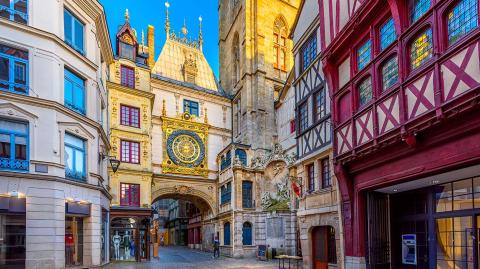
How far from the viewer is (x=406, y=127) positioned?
24.1 feet

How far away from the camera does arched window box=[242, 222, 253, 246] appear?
25891mm

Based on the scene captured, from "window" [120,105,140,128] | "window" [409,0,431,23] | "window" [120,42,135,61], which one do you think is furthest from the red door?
"window" [120,42,135,61]

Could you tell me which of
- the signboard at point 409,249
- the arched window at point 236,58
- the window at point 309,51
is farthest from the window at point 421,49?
the arched window at point 236,58

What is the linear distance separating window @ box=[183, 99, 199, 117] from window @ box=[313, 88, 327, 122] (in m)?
19.3

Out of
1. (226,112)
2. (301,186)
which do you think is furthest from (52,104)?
(226,112)

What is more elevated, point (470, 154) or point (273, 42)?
point (273, 42)

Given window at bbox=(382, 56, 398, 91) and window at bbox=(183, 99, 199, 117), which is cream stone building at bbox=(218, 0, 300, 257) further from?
window at bbox=(382, 56, 398, 91)

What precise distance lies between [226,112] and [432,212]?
2569cm

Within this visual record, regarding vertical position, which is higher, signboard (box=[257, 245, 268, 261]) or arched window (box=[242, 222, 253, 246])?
arched window (box=[242, 222, 253, 246])

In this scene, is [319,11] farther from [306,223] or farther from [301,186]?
[306,223]

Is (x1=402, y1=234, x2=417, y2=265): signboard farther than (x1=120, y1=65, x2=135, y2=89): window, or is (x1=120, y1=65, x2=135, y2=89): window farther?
(x1=120, y1=65, x2=135, y2=89): window

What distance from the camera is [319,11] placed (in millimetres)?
12344

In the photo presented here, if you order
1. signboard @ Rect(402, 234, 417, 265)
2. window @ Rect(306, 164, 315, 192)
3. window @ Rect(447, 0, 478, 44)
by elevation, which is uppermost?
window @ Rect(447, 0, 478, 44)

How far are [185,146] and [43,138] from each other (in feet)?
60.9
